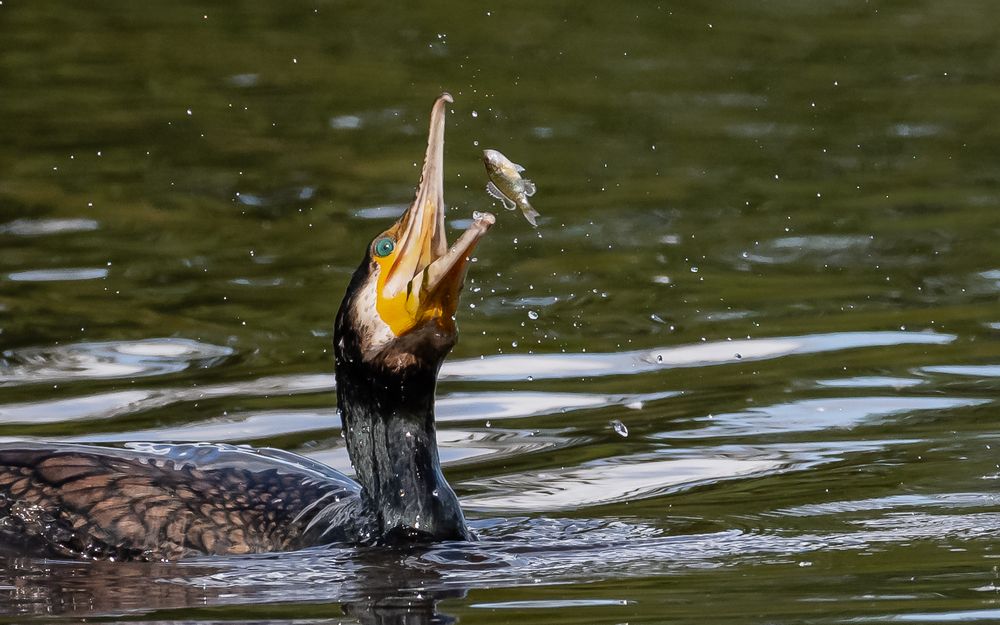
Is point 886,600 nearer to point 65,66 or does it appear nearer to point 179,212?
point 179,212

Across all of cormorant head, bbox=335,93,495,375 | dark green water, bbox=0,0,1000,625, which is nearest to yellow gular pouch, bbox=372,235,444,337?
cormorant head, bbox=335,93,495,375

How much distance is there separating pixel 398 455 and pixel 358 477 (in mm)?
218

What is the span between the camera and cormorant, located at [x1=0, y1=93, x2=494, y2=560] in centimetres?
683

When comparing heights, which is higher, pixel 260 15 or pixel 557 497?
pixel 260 15

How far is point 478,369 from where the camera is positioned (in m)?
9.54

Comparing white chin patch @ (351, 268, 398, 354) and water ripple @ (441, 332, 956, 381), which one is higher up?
white chin patch @ (351, 268, 398, 354)

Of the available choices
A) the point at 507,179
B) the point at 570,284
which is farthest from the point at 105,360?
the point at 507,179

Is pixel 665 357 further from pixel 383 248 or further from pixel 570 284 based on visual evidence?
pixel 383 248

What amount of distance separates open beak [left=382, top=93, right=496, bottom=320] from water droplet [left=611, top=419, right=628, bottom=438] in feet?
5.89

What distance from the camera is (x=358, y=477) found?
7.27 meters

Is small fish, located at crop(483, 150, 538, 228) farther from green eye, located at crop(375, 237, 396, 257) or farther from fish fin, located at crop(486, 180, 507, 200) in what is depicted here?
green eye, located at crop(375, 237, 396, 257)

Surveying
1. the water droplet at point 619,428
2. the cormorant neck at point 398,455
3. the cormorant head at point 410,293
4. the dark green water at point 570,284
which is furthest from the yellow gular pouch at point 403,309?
the water droplet at point 619,428

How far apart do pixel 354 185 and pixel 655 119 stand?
248cm

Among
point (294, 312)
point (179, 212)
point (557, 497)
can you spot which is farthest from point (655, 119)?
point (557, 497)
